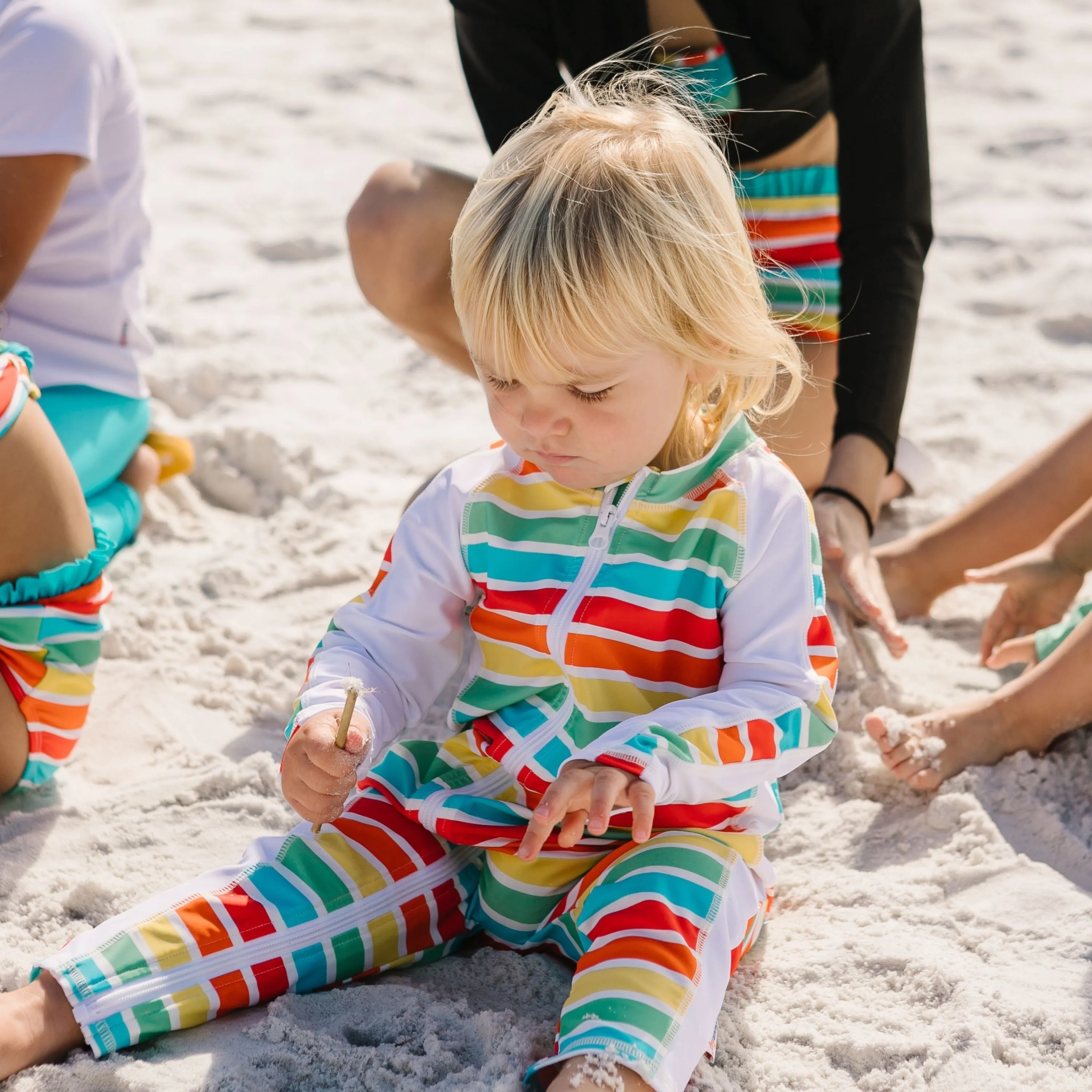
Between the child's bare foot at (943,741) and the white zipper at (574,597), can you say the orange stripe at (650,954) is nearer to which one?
the white zipper at (574,597)

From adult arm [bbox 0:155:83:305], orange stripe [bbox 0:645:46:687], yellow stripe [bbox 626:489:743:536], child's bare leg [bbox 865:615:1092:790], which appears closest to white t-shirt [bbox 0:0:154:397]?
adult arm [bbox 0:155:83:305]

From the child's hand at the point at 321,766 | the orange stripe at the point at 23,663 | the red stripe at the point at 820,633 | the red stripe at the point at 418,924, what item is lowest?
the red stripe at the point at 418,924

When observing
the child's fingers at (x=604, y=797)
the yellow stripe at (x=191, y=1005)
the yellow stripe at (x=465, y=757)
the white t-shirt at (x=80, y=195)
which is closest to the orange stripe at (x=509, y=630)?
the yellow stripe at (x=465, y=757)

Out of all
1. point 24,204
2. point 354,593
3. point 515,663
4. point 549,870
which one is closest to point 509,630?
point 515,663

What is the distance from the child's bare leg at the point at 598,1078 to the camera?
103 cm

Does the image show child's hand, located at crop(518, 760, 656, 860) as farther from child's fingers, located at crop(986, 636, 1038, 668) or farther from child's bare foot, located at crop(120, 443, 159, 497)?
child's bare foot, located at crop(120, 443, 159, 497)

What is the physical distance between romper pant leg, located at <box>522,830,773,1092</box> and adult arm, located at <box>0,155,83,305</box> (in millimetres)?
1080

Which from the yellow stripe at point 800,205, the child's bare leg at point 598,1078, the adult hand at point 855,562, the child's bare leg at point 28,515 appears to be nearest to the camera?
the child's bare leg at point 598,1078

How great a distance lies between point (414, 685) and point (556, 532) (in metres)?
0.22

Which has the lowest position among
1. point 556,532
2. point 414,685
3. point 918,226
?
point 414,685

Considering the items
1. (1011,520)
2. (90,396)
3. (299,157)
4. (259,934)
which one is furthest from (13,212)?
(299,157)

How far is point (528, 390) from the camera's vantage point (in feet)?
3.83

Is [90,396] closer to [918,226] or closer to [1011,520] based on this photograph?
[918,226]

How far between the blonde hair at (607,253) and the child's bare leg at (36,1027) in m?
0.69
